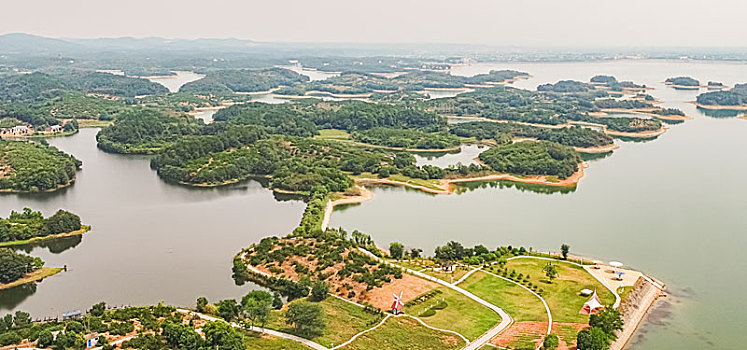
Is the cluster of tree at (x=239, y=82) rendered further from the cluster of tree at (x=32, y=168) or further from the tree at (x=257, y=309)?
the tree at (x=257, y=309)

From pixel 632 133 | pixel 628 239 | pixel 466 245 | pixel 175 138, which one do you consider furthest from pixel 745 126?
pixel 175 138

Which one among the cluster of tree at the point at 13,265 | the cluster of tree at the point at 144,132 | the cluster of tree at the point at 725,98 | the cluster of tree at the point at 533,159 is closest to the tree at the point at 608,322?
the cluster of tree at the point at 13,265

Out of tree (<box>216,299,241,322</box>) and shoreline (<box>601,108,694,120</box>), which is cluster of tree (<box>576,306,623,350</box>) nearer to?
tree (<box>216,299,241,322</box>)

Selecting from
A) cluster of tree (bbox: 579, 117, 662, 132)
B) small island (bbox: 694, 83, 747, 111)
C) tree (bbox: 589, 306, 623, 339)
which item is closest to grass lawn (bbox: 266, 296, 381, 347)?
tree (bbox: 589, 306, 623, 339)

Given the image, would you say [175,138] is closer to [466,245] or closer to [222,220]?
[222,220]

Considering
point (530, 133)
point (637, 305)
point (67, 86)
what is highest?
point (67, 86)

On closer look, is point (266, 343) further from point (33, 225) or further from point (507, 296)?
point (33, 225)

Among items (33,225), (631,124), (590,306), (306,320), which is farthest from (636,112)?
(306,320)
